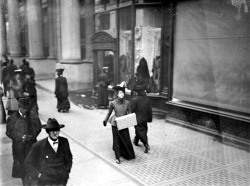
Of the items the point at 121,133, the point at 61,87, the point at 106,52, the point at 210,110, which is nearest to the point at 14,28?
the point at 106,52

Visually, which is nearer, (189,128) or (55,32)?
(189,128)

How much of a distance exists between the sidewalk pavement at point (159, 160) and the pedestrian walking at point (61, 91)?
2290mm

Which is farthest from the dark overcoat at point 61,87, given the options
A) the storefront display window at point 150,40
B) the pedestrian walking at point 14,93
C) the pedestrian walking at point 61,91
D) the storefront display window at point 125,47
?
the storefront display window at point 150,40

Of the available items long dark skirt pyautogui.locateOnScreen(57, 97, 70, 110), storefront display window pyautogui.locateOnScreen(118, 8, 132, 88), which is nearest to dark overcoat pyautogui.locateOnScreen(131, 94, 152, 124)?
storefront display window pyautogui.locateOnScreen(118, 8, 132, 88)

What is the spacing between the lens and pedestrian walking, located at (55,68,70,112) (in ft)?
40.8

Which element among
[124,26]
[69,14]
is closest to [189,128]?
[124,26]

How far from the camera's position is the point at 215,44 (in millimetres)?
9375

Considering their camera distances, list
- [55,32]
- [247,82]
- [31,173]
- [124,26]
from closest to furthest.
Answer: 1. [31,173]
2. [247,82]
3. [124,26]
4. [55,32]

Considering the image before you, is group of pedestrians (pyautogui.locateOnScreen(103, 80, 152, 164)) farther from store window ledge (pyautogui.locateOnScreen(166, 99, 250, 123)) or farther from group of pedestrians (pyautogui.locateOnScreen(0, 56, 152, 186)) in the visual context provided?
store window ledge (pyautogui.locateOnScreen(166, 99, 250, 123))

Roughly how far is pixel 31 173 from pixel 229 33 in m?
7.02

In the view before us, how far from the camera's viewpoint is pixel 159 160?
288 inches

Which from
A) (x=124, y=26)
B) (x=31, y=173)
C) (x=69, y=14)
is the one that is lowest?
(x=31, y=173)

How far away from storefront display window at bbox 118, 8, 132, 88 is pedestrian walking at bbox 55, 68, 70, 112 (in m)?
2.76

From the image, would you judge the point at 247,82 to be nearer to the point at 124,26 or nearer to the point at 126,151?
the point at 126,151
